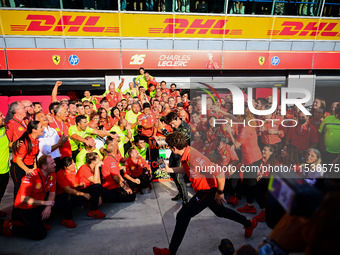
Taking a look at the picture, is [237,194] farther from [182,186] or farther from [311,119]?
[311,119]

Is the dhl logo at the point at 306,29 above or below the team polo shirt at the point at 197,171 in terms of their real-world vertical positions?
above

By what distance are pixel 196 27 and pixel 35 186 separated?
1018 centimetres

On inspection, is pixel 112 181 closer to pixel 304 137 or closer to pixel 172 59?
pixel 304 137

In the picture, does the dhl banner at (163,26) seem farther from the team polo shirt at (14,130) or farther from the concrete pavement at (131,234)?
the concrete pavement at (131,234)

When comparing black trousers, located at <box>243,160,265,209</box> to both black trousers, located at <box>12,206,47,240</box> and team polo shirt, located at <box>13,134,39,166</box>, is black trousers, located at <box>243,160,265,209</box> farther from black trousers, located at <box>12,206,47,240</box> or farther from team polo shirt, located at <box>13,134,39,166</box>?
team polo shirt, located at <box>13,134,39,166</box>

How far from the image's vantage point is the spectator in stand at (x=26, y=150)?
335cm

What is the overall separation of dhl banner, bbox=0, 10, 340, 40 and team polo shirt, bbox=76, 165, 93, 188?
8.14 metres

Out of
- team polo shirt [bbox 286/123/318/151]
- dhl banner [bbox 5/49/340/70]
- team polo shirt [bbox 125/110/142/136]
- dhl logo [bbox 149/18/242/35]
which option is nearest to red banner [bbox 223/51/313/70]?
dhl banner [bbox 5/49/340/70]

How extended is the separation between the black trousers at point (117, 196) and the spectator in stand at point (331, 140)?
13.8 ft

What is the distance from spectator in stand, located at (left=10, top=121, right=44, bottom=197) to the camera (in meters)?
3.35

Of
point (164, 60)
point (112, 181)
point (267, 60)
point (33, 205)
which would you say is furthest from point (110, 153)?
point (267, 60)

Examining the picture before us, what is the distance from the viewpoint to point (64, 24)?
9.63 meters

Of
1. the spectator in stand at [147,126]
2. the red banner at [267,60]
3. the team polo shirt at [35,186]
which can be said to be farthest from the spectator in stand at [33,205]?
the red banner at [267,60]

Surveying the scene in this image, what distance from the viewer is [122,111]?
20.7 feet
